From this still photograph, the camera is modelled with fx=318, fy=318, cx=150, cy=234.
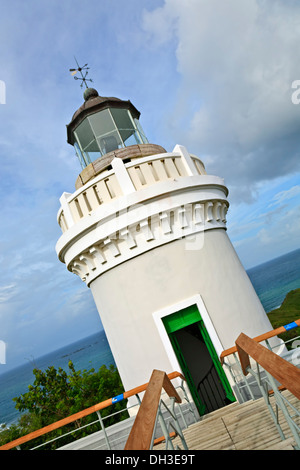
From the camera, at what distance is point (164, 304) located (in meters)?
6.31

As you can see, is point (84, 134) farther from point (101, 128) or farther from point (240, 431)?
point (240, 431)

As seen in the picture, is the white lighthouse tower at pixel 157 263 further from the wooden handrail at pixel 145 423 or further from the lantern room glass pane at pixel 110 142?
the wooden handrail at pixel 145 423

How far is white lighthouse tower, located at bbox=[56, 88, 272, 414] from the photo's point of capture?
246 inches

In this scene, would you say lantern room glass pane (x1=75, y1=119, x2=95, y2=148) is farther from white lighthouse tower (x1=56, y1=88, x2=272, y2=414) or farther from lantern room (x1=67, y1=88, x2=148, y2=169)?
white lighthouse tower (x1=56, y1=88, x2=272, y2=414)

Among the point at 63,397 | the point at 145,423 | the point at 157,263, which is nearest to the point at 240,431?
the point at 145,423

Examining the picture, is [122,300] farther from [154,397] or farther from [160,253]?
[154,397]

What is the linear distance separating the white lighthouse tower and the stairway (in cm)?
106

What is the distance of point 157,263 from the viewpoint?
6441mm

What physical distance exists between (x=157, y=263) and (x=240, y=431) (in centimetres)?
319

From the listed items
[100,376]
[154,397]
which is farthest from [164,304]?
[100,376]

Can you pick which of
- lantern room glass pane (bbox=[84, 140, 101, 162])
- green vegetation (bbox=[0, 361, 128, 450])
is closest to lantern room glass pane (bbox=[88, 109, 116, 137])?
lantern room glass pane (bbox=[84, 140, 101, 162])

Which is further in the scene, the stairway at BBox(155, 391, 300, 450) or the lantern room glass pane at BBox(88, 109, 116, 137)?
the lantern room glass pane at BBox(88, 109, 116, 137)

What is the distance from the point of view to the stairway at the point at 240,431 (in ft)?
11.9

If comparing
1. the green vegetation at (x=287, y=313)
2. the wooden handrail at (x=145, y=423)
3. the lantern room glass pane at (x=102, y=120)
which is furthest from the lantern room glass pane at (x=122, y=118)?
the green vegetation at (x=287, y=313)
